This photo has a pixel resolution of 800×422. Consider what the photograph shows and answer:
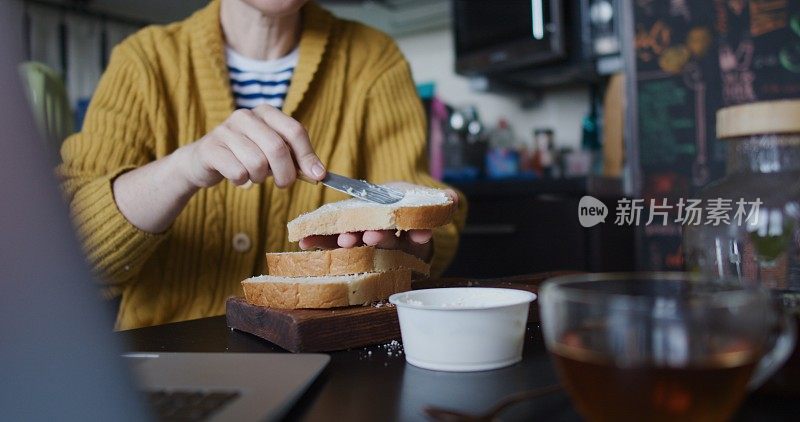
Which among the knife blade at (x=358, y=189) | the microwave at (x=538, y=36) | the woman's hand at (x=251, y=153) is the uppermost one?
the microwave at (x=538, y=36)

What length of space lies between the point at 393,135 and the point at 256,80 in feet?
1.05

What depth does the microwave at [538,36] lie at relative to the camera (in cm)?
263

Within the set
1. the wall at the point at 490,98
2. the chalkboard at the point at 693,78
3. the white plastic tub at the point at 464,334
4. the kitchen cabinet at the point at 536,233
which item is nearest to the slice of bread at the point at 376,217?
the white plastic tub at the point at 464,334

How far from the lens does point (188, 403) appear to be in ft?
1.52

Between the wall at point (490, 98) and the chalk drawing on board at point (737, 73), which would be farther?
the wall at point (490, 98)

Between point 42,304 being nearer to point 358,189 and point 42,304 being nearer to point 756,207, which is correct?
point 358,189

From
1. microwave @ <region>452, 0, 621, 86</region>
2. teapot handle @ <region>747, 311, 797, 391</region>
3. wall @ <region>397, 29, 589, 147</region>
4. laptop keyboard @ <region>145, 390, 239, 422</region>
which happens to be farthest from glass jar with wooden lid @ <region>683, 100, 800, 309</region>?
wall @ <region>397, 29, 589, 147</region>

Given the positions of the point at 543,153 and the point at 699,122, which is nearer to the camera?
the point at 699,122

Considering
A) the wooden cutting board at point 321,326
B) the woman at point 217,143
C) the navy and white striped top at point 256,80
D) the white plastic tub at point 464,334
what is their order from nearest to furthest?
the white plastic tub at point 464,334, the wooden cutting board at point 321,326, the woman at point 217,143, the navy and white striped top at point 256,80

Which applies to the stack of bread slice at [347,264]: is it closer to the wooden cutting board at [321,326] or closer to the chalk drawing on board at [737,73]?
the wooden cutting board at [321,326]

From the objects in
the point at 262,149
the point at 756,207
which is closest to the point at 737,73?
the point at 756,207

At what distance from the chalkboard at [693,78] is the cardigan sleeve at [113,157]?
1.66 m

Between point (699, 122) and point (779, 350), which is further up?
point (699, 122)

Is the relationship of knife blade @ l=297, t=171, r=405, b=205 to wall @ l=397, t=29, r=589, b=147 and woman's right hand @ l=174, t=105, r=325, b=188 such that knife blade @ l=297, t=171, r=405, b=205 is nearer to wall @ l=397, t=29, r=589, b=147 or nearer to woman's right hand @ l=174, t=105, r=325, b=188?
woman's right hand @ l=174, t=105, r=325, b=188
